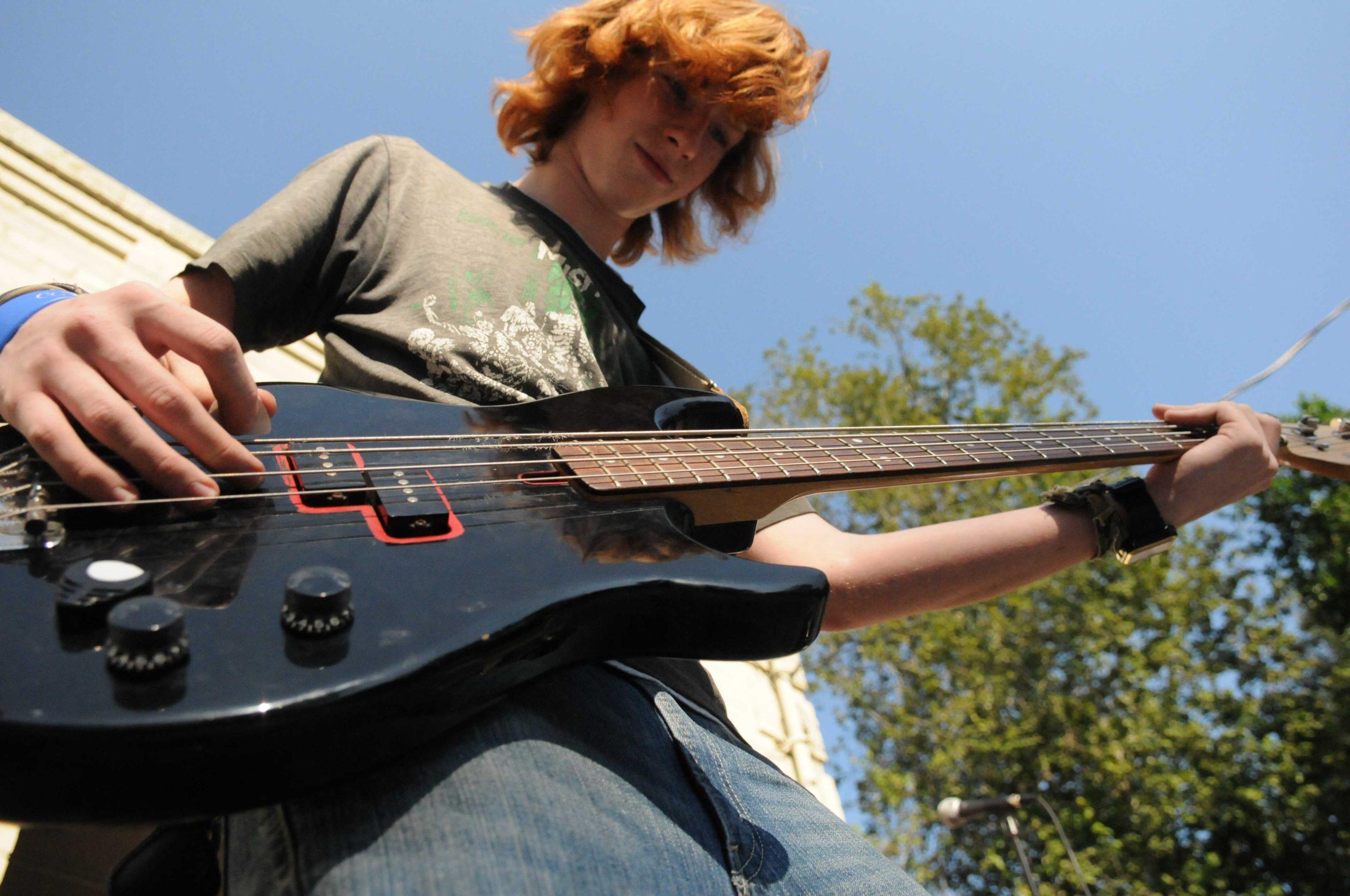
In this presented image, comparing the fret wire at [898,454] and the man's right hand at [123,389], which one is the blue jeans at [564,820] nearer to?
the man's right hand at [123,389]

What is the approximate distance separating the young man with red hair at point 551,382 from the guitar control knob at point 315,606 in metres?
0.13

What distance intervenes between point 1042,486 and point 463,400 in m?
10.9

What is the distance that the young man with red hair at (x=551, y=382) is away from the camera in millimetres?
783

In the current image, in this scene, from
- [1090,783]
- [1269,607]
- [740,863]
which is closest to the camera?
[740,863]

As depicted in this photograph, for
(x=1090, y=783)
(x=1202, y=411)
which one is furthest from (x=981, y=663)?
(x=1202, y=411)

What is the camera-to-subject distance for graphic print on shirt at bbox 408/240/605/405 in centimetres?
141

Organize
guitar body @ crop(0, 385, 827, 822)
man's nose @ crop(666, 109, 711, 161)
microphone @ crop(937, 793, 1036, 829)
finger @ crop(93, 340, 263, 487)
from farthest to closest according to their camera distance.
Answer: microphone @ crop(937, 793, 1036, 829)
man's nose @ crop(666, 109, 711, 161)
finger @ crop(93, 340, 263, 487)
guitar body @ crop(0, 385, 827, 822)

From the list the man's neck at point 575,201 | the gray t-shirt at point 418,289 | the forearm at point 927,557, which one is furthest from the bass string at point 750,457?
the man's neck at point 575,201

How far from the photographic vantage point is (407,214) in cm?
157

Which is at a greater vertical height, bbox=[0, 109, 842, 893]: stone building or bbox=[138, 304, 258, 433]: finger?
bbox=[0, 109, 842, 893]: stone building

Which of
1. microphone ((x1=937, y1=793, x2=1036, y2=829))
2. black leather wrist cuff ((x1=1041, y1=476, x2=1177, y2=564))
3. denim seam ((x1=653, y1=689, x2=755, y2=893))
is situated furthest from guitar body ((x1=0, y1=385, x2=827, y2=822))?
microphone ((x1=937, y1=793, x2=1036, y2=829))

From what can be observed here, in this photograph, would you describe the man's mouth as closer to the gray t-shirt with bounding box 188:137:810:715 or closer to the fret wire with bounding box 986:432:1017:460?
the gray t-shirt with bounding box 188:137:810:715

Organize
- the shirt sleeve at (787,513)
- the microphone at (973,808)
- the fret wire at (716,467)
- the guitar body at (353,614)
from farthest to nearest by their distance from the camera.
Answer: the microphone at (973,808), the shirt sleeve at (787,513), the fret wire at (716,467), the guitar body at (353,614)

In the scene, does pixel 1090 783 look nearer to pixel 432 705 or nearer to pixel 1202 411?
pixel 1202 411
